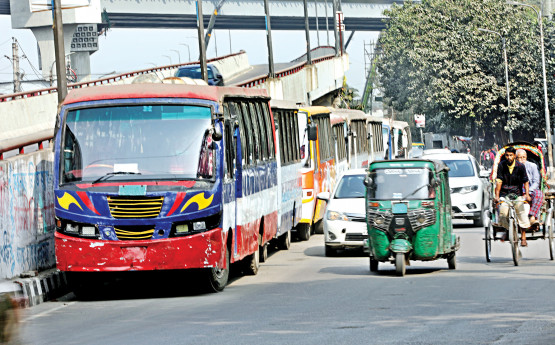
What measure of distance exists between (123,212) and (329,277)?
376cm

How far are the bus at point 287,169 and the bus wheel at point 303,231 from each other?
855 millimetres

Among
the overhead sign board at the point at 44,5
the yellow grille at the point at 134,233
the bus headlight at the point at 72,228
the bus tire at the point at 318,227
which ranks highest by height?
the overhead sign board at the point at 44,5

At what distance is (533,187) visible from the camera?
17.5 m

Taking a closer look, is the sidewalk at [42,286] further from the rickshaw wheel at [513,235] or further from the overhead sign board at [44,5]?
the overhead sign board at [44,5]

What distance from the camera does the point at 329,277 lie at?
647 inches

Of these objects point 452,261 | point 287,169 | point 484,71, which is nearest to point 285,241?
point 287,169

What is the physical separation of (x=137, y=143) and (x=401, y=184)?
13.1 feet

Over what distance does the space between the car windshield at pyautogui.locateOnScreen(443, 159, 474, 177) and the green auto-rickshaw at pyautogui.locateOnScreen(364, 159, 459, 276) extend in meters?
12.2

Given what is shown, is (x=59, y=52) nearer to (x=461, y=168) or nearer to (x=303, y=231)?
(x=303, y=231)

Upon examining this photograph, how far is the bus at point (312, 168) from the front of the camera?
2552cm

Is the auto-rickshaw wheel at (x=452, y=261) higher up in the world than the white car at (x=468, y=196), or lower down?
lower down

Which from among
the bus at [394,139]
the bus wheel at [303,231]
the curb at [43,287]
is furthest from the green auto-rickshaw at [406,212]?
the bus at [394,139]

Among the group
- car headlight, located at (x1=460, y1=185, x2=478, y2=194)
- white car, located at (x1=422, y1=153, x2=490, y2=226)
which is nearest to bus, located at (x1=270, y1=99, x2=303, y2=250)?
white car, located at (x1=422, y1=153, x2=490, y2=226)

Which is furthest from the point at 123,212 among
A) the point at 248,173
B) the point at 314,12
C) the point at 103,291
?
the point at 314,12
